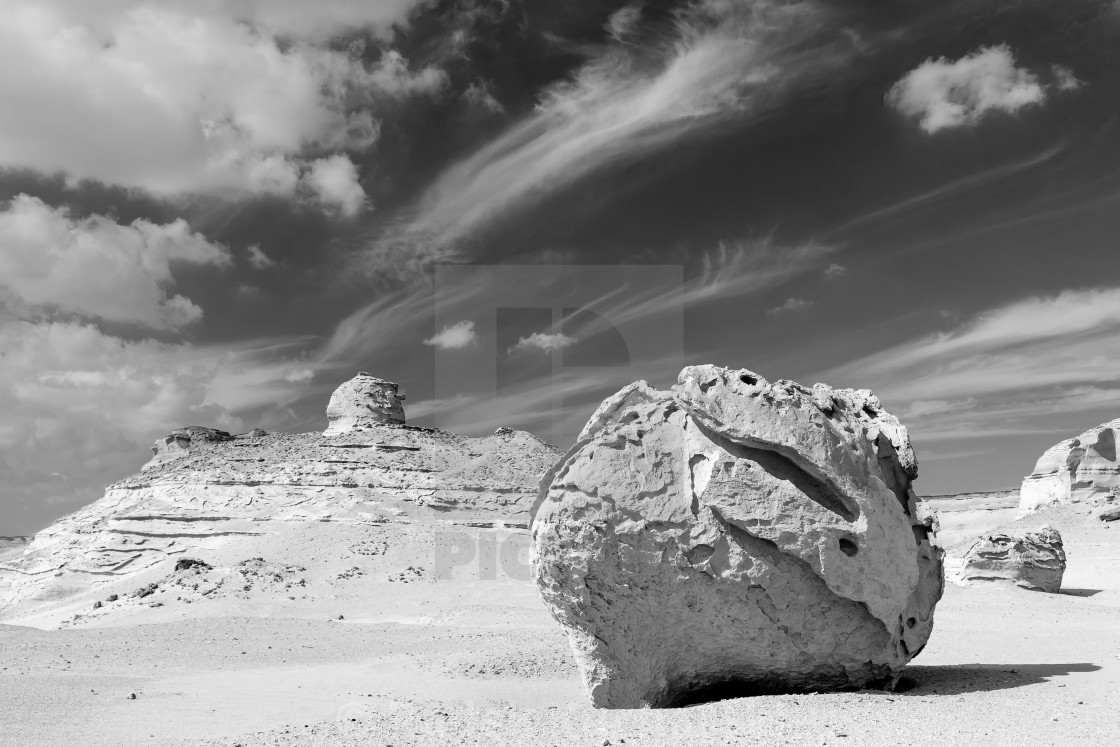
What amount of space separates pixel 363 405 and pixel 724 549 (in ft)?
112

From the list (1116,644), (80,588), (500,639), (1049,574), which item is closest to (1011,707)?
(1116,644)

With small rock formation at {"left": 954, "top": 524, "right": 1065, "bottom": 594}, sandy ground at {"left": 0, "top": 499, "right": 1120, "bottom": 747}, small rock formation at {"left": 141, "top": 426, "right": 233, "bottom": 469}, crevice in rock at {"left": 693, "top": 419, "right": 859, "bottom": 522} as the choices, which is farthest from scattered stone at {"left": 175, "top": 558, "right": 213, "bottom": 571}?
small rock formation at {"left": 954, "top": 524, "right": 1065, "bottom": 594}

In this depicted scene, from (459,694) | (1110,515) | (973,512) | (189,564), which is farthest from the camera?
(973,512)

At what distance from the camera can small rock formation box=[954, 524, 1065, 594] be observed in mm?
21359

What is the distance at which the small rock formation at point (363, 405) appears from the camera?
130 ft

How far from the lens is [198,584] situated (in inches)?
915

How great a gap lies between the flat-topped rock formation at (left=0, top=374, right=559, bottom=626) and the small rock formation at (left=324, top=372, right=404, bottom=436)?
1196mm

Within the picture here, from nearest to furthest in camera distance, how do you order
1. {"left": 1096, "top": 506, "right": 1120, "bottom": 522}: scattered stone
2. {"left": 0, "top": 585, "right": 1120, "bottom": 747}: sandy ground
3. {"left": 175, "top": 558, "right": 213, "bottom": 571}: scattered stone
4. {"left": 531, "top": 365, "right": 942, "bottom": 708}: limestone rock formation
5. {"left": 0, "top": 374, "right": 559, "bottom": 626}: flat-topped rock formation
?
{"left": 0, "top": 585, "right": 1120, "bottom": 747}: sandy ground → {"left": 531, "top": 365, "right": 942, "bottom": 708}: limestone rock formation → {"left": 175, "top": 558, "right": 213, "bottom": 571}: scattered stone → {"left": 0, "top": 374, "right": 559, "bottom": 626}: flat-topped rock formation → {"left": 1096, "top": 506, "right": 1120, "bottom": 522}: scattered stone

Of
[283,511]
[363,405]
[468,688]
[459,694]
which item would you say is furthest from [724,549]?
[363,405]

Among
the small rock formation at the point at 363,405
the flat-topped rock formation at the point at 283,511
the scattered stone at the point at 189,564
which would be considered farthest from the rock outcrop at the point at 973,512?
the scattered stone at the point at 189,564

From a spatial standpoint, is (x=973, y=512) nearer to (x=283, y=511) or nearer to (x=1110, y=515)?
(x=1110, y=515)

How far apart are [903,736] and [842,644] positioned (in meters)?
1.84

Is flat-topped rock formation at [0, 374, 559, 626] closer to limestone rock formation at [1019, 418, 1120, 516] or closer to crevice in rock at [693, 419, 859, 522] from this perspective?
crevice in rock at [693, 419, 859, 522]

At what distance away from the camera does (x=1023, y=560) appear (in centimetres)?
2138
